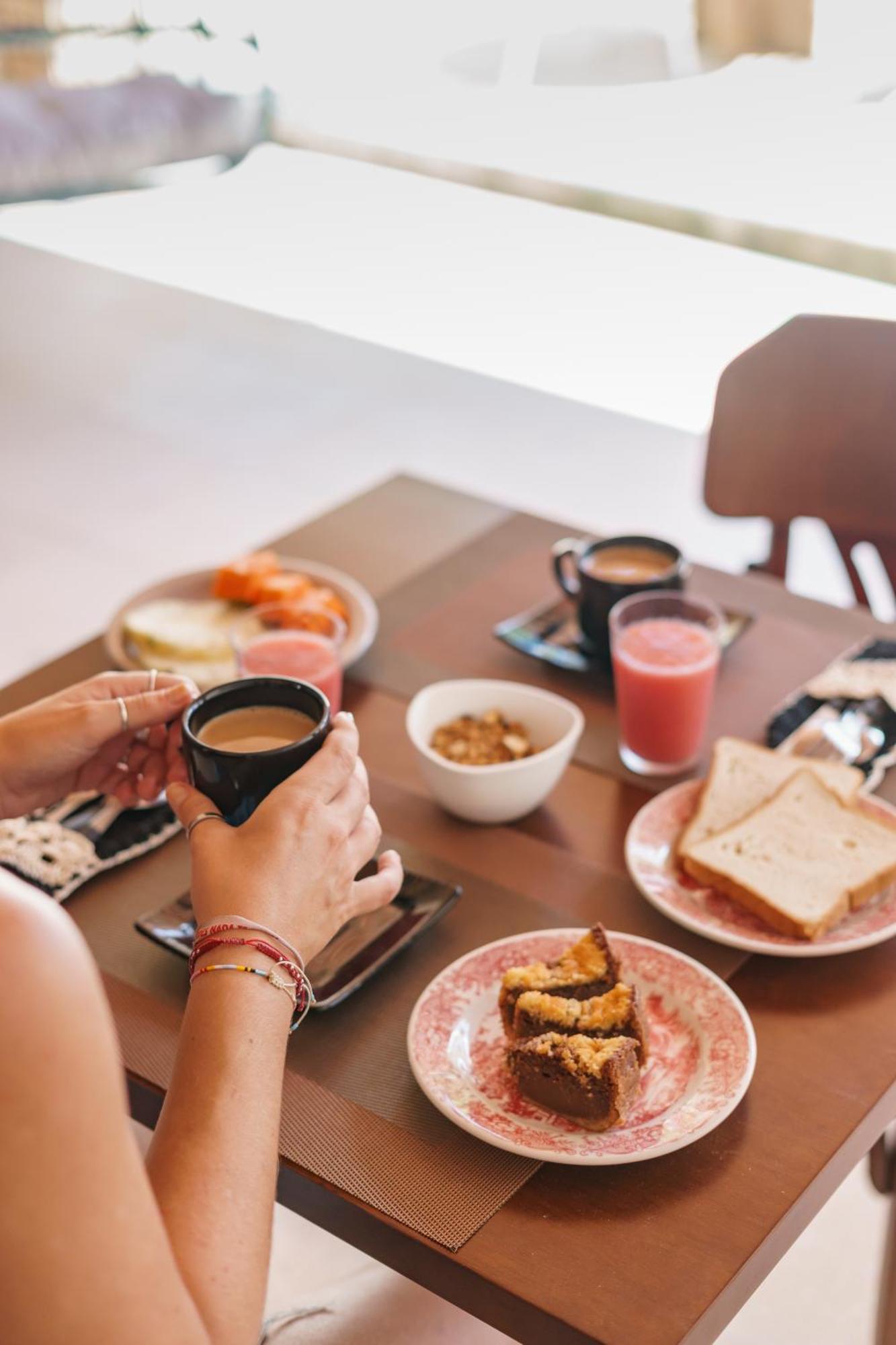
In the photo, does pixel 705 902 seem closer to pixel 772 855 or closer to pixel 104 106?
pixel 772 855

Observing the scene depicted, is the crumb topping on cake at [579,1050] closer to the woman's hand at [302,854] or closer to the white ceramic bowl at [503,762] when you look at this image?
the woman's hand at [302,854]

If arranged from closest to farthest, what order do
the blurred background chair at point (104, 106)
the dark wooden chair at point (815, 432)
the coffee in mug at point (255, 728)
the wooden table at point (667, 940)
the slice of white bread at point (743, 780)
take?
1. the wooden table at point (667, 940)
2. the coffee in mug at point (255, 728)
3. the slice of white bread at point (743, 780)
4. the dark wooden chair at point (815, 432)
5. the blurred background chair at point (104, 106)

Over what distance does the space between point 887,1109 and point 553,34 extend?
4284 millimetres

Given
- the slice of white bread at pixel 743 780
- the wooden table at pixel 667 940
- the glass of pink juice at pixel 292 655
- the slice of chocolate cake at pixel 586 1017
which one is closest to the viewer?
the wooden table at pixel 667 940

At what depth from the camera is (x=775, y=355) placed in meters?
1.89

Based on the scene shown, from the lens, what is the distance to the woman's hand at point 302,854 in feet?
3.03

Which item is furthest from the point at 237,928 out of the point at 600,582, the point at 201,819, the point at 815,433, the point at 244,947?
the point at 815,433

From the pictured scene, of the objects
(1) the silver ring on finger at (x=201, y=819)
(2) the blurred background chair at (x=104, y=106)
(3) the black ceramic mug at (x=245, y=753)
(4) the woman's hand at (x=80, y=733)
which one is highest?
(3) the black ceramic mug at (x=245, y=753)

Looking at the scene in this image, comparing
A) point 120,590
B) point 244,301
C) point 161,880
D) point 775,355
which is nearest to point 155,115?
point 244,301

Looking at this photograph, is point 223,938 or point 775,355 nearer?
point 223,938

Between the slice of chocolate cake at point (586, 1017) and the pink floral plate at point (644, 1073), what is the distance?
0.12 feet

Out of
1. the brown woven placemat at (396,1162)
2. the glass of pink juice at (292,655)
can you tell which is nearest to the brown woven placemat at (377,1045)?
the brown woven placemat at (396,1162)

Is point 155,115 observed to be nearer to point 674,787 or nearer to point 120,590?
point 120,590

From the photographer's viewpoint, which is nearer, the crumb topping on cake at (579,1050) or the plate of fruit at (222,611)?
the crumb topping on cake at (579,1050)
